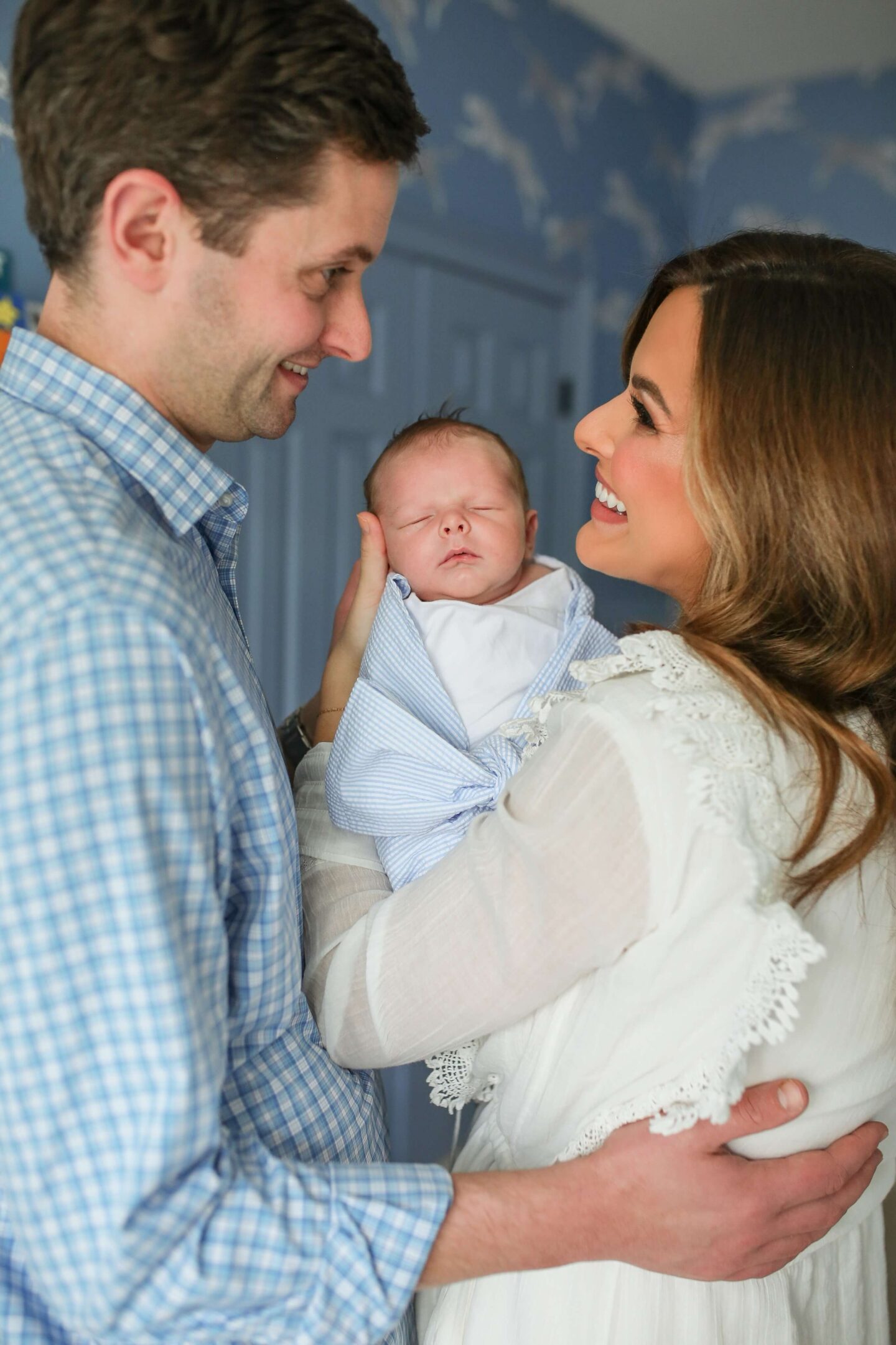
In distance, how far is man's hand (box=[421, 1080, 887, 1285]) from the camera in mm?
893

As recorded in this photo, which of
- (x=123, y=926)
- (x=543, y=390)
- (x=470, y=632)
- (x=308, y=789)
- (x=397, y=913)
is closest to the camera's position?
(x=123, y=926)

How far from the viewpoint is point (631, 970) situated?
93 centimetres

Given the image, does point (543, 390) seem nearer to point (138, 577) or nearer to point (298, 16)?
point (298, 16)

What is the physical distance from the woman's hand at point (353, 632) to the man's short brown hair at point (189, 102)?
637 millimetres

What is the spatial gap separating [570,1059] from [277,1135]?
261mm

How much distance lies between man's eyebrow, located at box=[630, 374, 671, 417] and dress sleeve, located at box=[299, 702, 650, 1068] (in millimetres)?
352

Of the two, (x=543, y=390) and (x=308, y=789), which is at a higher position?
(x=543, y=390)

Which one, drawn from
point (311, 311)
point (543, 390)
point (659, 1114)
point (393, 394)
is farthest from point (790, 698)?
point (543, 390)

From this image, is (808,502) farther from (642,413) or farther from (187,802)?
(187,802)

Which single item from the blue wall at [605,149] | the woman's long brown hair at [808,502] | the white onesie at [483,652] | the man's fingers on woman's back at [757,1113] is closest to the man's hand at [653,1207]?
the man's fingers on woman's back at [757,1113]

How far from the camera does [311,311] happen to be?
38.4 inches

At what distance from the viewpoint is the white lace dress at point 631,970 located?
0.89 metres

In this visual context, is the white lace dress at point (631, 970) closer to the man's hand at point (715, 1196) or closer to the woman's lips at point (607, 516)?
the man's hand at point (715, 1196)

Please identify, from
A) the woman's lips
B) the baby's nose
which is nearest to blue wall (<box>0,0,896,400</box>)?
the baby's nose
